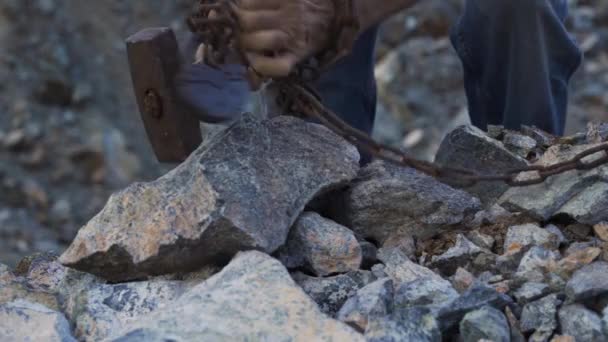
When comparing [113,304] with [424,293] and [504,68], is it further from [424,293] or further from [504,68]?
[504,68]

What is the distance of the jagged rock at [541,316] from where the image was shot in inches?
47.4

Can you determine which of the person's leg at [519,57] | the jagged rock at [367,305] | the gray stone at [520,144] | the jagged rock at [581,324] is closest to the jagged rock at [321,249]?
the jagged rock at [367,305]

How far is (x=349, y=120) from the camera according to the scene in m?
2.14

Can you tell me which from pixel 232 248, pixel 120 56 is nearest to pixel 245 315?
pixel 232 248

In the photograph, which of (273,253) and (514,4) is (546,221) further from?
(514,4)

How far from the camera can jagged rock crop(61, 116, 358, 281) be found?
4.27 ft

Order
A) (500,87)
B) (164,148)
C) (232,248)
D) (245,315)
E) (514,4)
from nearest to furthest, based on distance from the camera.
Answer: (245,315)
(232,248)
(164,148)
(514,4)
(500,87)

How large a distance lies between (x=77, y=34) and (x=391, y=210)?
3936 mm

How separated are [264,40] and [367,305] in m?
0.37

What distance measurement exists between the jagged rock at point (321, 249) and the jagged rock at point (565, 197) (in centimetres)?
→ 29

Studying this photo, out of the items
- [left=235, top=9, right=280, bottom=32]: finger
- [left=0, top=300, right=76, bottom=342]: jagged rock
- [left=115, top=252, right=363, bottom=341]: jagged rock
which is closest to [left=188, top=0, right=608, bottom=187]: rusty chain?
[left=235, top=9, right=280, bottom=32]: finger

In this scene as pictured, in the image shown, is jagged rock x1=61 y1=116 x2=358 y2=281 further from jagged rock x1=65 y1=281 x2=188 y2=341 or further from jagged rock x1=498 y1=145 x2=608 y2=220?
jagged rock x1=498 y1=145 x2=608 y2=220

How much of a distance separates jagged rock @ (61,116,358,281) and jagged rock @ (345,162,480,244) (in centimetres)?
7

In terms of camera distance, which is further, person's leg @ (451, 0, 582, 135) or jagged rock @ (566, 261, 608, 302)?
person's leg @ (451, 0, 582, 135)
